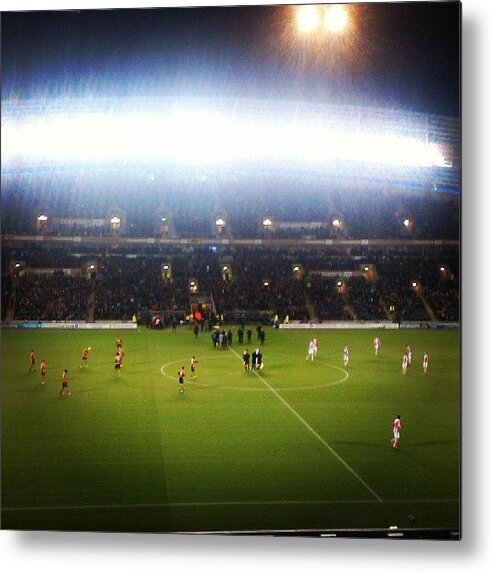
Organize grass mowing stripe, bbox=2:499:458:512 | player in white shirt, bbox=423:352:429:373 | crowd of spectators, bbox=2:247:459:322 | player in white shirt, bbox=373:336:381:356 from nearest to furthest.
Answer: grass mowing stripe, bbox=2:499:458:512
player in white shirt, bbox=423:352:429:373
crowd of spectators, bbox=2:247:459:322
player in white shirt, bbox=373:336:381:356

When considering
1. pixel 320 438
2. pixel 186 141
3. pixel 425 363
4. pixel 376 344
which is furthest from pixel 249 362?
pixel 186 141

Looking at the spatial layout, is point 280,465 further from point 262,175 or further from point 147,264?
point 262,175

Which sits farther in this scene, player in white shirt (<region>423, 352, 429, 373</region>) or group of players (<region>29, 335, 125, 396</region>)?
group of players (<region>29, 335, 125, 396</region>)

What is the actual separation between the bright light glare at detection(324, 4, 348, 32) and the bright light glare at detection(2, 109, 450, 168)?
740 mm

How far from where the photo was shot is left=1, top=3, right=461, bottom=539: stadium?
Answer: 5.66m

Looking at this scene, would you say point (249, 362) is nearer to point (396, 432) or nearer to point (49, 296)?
point (396, 432)

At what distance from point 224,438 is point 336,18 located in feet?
10.6

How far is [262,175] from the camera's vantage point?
19.2ft

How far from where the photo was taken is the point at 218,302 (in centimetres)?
604

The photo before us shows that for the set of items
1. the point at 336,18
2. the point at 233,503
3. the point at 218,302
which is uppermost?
the point at 336,18

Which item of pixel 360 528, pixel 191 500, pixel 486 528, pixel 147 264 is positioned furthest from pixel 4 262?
pixel 486 528

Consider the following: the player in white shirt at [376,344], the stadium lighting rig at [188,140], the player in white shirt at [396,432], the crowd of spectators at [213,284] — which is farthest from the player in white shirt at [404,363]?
the stadium lighting rig at [188,140]

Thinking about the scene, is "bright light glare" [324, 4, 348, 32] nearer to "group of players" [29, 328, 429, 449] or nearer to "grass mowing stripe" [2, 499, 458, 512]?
"group of players" [29, 328, 429, 449]

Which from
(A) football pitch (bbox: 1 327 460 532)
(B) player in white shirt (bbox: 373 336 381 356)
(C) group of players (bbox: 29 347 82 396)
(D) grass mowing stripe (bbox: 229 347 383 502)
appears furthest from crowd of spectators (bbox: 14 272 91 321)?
(B) player in white shirt (bbox: 373 336 381 356)
